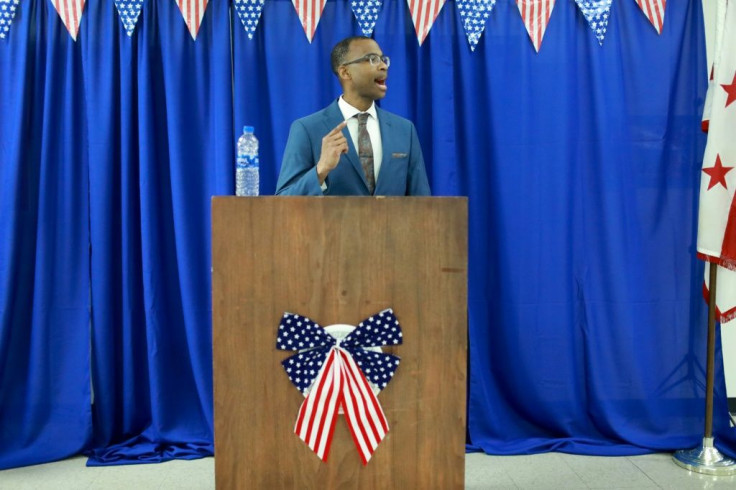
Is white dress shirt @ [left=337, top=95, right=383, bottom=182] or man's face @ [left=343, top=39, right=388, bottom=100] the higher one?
man's face @ [left=343, top=39, right=388, bottom=100]

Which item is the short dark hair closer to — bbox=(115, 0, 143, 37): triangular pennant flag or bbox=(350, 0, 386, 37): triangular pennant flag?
bbox=(350, 0, 386, 37): triangular pennant flag

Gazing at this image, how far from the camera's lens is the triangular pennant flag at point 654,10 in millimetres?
3234

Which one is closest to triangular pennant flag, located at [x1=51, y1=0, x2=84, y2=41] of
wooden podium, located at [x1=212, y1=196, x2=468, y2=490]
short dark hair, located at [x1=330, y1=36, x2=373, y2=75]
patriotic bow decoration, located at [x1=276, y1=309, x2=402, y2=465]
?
short dark hair, located at [x1=330, y1=36, x2=373, y2=75]

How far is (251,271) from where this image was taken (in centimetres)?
174

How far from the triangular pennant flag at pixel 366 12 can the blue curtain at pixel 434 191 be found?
2.0 inches

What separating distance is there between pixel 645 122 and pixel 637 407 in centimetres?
133

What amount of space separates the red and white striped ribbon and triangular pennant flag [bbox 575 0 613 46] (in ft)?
7.32

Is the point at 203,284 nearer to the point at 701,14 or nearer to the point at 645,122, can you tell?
the point at 645,122

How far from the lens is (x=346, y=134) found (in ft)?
7.73

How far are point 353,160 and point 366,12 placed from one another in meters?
1.22

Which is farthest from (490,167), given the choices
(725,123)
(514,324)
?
(725,123)

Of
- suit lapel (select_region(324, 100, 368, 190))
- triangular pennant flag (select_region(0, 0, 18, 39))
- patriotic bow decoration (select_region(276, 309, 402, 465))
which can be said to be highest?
triangular pennant flag (select_region(0, 0, 18, 39))

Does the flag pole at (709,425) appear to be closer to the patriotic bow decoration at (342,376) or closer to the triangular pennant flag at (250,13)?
the patriotic bow decoration at (342,376)

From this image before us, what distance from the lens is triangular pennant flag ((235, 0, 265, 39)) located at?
3.19m
